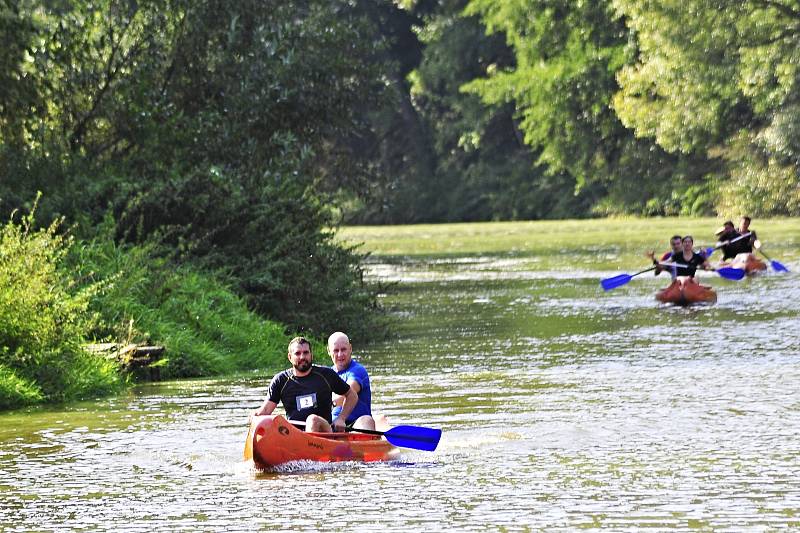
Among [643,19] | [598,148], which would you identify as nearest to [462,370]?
[643,19]

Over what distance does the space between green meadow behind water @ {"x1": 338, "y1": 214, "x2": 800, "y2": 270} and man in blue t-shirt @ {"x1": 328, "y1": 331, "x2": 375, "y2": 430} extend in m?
25.6

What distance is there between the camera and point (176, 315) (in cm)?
2362

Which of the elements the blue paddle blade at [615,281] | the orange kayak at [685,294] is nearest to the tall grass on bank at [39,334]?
the orange kayak at [685,294]

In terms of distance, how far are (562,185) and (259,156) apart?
2042 inches

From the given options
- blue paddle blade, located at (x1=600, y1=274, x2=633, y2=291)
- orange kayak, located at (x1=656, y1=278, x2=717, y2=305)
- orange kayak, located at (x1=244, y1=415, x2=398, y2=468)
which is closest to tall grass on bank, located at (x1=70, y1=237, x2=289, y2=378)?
orange kayak, located at (x1=244, y1=415, x2=398, y2=468)

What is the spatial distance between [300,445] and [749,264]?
23798mm

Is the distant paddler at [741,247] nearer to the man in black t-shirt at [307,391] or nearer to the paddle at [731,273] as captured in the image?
the paddle at [731,273]

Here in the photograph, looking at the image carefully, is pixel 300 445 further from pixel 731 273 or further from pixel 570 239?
pixel 570 239

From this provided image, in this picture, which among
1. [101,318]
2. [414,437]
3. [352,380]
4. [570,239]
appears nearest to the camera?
[414,437]

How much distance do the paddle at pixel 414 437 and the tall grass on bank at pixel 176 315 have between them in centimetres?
704

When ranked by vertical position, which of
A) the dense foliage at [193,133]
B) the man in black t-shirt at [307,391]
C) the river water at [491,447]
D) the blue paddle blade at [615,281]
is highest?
the dense foliage at [193,133]

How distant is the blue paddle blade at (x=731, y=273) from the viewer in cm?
3478

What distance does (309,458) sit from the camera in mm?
14875

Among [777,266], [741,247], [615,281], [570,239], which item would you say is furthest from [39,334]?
[570,239]
